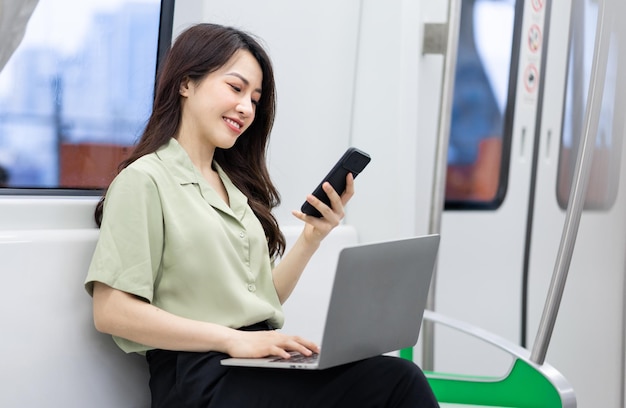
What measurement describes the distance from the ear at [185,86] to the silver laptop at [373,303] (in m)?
0.64

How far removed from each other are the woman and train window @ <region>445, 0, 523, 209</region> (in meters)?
1.63

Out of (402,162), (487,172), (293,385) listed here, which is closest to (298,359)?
(293,385)

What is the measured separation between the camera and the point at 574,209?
2.17 meters

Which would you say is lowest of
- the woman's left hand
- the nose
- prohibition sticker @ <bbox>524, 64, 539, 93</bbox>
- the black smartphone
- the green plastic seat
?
the green plastic seat

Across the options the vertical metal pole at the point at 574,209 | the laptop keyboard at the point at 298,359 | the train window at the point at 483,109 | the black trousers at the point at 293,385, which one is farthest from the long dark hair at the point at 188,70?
the train window at the point at 483,109

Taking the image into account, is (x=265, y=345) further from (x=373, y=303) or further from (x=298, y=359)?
(x=373, y=303)

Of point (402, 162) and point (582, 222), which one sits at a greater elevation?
point (402, 162)

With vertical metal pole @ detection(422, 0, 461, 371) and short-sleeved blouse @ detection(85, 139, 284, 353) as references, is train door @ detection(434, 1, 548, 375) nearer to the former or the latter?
vertical metal pole @ detection(422, 0, 461, 371)

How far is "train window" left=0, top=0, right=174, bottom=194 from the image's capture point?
79.8 inches

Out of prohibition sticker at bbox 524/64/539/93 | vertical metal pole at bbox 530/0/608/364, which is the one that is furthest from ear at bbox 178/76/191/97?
prohibition sticker at bbox 524/64/539/93

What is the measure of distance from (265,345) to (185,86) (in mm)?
637

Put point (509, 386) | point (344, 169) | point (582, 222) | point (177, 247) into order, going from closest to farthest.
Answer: point (177, 247) < point (344, 169) < point (509, 386) < point (582, 222)

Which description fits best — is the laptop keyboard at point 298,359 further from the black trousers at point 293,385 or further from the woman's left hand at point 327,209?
the woman's left hand at point 327,209

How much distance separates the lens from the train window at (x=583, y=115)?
11.7 feet
